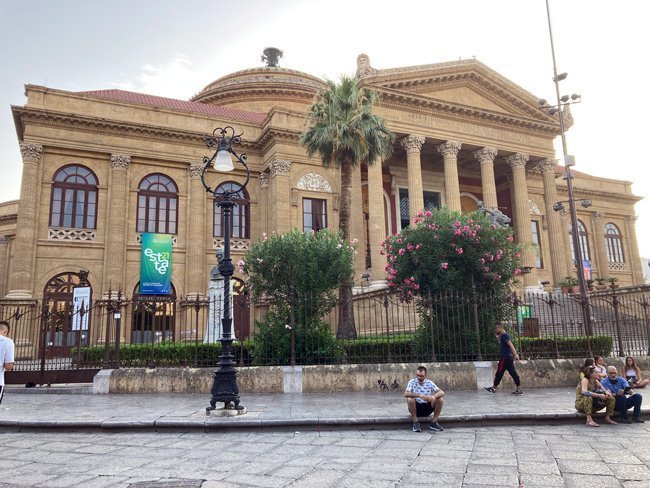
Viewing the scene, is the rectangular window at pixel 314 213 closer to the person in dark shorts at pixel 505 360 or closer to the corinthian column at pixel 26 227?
the corinthian column at pixel 26 227

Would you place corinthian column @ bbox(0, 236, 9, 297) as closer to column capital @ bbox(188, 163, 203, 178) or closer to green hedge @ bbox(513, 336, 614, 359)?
column capital @ bbox(188, 163, 203, 178)

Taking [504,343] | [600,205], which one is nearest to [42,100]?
[504,343]

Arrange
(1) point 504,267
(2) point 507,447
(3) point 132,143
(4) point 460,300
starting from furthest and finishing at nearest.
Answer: (3) point 132,143, (1) point 504,267, (4) point 460,300, (2) point 507,447

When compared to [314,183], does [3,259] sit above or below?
Answer: below

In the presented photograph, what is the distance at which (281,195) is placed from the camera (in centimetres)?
2728

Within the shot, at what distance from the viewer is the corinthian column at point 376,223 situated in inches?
1010

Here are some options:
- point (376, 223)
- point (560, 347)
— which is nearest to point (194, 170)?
point (376, 223)

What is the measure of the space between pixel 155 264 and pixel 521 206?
21447 millimetres

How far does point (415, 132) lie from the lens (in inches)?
1116

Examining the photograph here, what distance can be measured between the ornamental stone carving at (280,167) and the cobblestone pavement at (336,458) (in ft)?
69.1

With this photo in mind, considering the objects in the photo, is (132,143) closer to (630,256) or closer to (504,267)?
(504,267)

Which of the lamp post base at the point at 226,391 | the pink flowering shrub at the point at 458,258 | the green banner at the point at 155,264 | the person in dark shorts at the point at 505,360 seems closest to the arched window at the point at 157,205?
the green banner at the point at 155,264

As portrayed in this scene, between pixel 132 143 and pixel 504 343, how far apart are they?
22208 mm

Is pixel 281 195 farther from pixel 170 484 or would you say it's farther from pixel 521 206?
pixel 170 484
